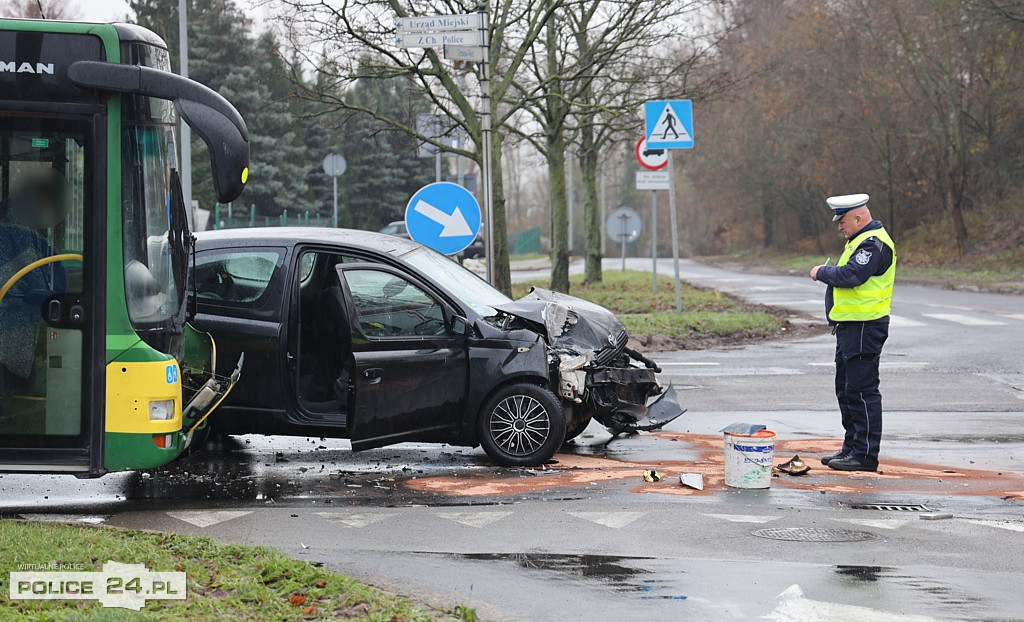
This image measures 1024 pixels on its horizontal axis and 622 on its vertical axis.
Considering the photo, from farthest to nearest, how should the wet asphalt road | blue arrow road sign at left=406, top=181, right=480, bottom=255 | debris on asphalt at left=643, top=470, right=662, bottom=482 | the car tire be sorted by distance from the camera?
blue arrow road sign at left=406, top=181, right=480, bottom=255
the car tire
debris on asphalt at left=643, top=470, right=662, bottom=482
the wet asphalt road

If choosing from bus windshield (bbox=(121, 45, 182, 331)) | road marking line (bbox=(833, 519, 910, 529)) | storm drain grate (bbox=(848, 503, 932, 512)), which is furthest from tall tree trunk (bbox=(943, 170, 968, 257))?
bus windshield (bbox=(121, 45, 182, 331))

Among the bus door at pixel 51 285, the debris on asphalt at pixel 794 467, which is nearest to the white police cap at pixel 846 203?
the debris on asphalt at pixel 794 467

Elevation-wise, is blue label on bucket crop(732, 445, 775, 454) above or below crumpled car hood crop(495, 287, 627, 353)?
below

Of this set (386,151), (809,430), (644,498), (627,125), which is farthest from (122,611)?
(386,151)

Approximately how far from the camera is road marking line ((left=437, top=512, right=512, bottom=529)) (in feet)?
21.2

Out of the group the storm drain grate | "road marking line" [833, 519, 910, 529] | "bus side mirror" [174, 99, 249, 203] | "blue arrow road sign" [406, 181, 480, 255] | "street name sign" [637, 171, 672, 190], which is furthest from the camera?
"street name sign" [637, 171, 672, 190]

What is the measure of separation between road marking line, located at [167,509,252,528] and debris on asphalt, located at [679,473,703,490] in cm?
281

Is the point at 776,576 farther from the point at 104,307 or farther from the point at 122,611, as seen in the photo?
the point at 104,307

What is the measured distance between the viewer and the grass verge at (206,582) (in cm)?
445

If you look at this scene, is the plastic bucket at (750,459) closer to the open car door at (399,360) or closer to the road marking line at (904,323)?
the open car door at (399,360)

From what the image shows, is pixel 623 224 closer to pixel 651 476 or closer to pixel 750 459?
pixel 651 476

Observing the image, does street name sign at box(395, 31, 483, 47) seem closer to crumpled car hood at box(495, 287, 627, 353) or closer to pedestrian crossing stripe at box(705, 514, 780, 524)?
crumpled car hood at box(495, 287, 627, 353)

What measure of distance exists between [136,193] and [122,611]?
114 inches

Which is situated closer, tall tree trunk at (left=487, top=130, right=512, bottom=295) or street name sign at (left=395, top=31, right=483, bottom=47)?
street name sign at (left=395, top=31, right=483, bottom=47)
